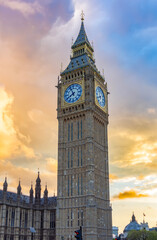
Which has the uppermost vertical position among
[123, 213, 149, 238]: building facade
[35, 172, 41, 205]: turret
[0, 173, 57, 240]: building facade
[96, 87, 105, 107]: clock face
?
[96, 87, 105, 107]: clock face

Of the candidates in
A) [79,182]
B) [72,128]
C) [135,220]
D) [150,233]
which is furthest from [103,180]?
[135,220]

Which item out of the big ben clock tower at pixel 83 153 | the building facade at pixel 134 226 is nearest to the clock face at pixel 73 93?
the big ben clock tower at pixel 83 153

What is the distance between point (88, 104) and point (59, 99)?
35.5 feet

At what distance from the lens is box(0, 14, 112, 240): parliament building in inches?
2987

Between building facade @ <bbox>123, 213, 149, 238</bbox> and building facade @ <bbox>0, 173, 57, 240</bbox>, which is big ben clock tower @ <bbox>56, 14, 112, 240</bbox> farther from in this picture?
building facade @ <bbox>123, 213, 149, 238</bbox>

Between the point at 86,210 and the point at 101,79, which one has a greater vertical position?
the point at 101,79

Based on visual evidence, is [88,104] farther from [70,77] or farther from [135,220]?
[135,220]

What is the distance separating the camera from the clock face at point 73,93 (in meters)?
86.7

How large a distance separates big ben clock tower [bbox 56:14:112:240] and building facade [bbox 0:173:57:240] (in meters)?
12.2

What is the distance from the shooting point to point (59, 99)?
90.2 m

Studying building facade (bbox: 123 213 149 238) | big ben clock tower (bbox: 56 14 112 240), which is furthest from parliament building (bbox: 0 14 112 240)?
building facade (bbox: 123 213 149 238)

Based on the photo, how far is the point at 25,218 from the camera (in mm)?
86375

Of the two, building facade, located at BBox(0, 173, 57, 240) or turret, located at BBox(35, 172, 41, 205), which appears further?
turret, located at BBox(35, 172, 41, 205)

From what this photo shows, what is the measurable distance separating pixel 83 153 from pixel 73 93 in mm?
18198
